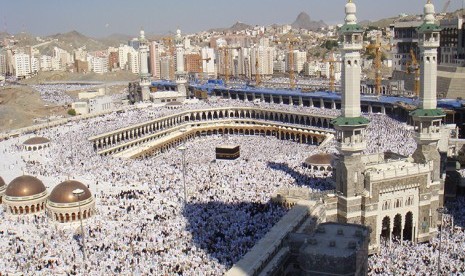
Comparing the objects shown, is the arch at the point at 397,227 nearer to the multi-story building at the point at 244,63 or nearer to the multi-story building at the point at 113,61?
the multi-story building at the point at 244,63

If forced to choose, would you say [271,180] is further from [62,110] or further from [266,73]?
[266,73]

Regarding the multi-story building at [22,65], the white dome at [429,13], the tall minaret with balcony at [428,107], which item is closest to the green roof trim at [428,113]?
the tall minaret with balcony at [428,107]

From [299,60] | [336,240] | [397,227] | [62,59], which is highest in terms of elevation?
Answer: [62,59]

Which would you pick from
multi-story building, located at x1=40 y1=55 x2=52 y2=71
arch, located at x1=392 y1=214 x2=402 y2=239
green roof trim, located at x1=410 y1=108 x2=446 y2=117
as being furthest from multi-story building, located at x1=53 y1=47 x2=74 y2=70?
arch, located at x1=392 y1=214 x2=402 y2=239

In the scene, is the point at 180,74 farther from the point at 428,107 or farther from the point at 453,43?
the point at 428,107

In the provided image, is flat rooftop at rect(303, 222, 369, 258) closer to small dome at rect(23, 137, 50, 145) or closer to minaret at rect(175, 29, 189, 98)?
small dome at rect(23, 137, 50, 145)

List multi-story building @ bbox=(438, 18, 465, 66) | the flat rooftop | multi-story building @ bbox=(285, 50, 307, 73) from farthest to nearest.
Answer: multi-story building @ bbox=(285, 50, 307, 73) → multi-story building @ bbox=(438, 18, 465, 66) → the flat rooftop

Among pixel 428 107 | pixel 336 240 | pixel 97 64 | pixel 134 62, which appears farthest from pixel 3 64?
pixel 336 240
